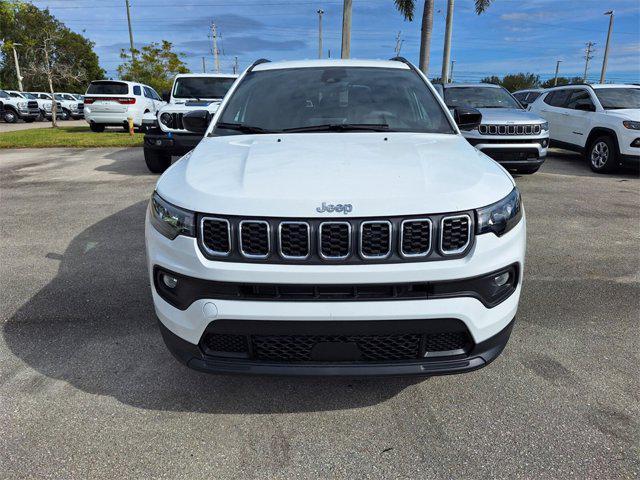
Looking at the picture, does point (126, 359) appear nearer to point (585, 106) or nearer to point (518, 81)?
→ point (585, 106)

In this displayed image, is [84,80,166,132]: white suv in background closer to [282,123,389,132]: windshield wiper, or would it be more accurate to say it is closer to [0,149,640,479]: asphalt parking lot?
[0,149,640,479]: asphalt parking lot

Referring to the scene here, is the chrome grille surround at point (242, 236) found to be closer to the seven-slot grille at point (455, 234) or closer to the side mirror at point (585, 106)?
the seven-slot grille at point (455, 234)

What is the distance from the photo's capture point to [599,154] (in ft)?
33.3

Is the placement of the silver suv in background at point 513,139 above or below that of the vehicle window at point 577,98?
below

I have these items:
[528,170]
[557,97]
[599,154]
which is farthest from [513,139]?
[557,97]

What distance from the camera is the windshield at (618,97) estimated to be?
33.2ft

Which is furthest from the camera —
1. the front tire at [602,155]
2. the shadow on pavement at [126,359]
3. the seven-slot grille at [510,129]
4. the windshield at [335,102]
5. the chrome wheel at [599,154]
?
the chrome wheel at [599,154]

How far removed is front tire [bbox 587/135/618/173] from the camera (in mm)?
9703

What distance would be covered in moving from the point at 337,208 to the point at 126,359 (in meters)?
1.78

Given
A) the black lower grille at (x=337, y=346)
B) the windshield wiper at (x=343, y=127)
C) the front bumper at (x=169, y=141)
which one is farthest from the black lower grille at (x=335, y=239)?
the front bumper at (x=169, y=141)

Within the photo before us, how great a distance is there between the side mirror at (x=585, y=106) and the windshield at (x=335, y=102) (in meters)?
8.22

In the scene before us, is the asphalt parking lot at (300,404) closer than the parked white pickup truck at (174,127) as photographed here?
Yes

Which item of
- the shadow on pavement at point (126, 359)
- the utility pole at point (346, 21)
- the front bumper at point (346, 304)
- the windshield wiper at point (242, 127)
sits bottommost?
the shadow on pavement at point (126, 359)

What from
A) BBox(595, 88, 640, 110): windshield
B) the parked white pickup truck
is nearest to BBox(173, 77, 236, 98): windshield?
the parked white pickup truck
